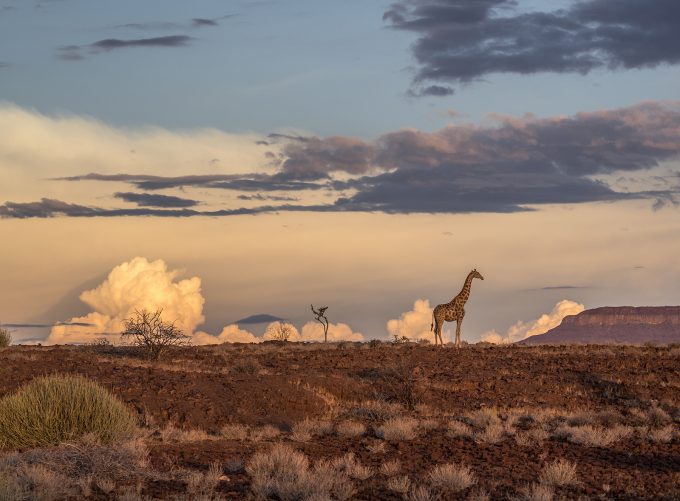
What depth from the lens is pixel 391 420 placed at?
23.5 meters

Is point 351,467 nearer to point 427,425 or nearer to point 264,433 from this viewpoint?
point 427,425

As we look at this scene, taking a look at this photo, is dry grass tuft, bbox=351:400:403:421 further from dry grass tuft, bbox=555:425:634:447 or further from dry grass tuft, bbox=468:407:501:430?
dry grass tuft, bbox=555:425:634:447

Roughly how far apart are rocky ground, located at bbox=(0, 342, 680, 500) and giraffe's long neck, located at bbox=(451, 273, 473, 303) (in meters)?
2.40

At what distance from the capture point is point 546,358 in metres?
39.5

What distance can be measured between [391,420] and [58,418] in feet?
24.3

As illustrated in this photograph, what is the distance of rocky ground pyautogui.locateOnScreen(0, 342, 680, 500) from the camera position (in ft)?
52.5

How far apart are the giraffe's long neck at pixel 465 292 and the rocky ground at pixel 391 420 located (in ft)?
7.89

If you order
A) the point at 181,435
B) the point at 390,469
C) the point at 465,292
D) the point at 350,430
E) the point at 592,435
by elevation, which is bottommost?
the point at 181,435

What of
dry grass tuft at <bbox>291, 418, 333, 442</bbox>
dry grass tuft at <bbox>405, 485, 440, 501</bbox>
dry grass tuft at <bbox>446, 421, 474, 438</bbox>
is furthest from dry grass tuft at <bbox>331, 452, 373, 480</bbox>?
dry grass tuft at <bbox>446, 421, 474, 438</bbox>

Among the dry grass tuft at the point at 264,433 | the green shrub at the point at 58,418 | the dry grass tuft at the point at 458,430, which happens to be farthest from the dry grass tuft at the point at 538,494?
A: the green shrub at the point at 58,418

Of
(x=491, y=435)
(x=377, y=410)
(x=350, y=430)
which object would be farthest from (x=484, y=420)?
(x=350, y=430)

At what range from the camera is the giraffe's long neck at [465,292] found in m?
43.7

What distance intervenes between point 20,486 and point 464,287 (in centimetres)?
3101

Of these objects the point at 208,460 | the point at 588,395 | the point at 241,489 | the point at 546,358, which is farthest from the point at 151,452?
the point at 546,358
